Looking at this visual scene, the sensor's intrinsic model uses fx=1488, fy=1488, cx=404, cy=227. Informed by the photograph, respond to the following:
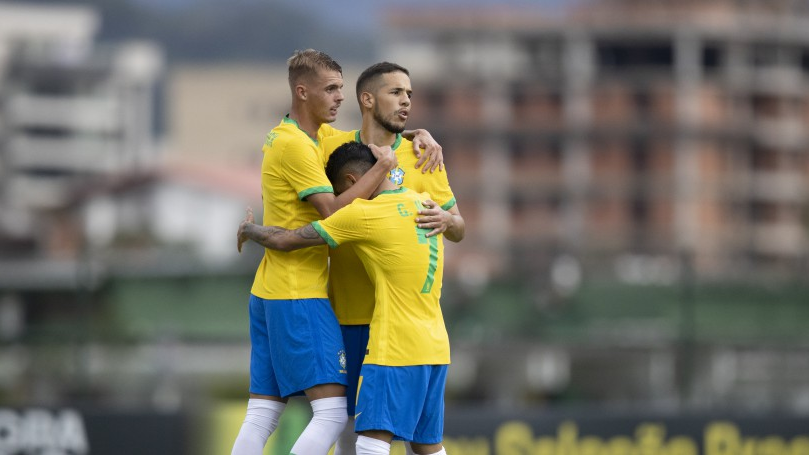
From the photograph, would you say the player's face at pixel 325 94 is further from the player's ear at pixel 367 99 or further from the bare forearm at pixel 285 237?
the bare forearm at pixel 285 237

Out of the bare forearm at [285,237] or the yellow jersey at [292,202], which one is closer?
the bare forearm at [285,237]

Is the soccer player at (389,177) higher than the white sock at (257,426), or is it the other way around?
the soccer player at (389,177)

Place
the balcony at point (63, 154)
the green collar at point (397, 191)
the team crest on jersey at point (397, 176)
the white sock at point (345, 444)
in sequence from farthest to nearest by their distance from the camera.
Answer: the balcony at point (63, 154) → the white sock at point (345, 444) → the team crest on jersey at point (397, 176) → the green collar at point (397, 191)

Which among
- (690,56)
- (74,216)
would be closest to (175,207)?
(74,216)

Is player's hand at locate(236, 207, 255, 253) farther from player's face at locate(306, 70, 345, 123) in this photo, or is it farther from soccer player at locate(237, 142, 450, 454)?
player's face at locate(306, 70, 345, 123)

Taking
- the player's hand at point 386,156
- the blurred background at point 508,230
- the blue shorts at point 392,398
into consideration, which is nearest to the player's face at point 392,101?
the player's hand at point 386,156

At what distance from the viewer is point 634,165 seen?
9200cm

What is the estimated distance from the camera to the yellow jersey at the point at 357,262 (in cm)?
713

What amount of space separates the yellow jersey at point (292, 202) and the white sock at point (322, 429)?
0.51m

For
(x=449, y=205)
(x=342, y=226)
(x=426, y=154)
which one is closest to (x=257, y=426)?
(x=342, y=226)

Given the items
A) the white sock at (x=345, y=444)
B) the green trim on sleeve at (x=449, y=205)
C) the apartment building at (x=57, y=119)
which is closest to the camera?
the green trim on sleeve at (x=449, y=205)

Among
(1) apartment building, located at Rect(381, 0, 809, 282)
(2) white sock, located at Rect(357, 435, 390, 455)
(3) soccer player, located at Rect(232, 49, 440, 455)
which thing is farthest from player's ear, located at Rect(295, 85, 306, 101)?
(1) apartment building, located at Rect(381, 0, 809, 282)

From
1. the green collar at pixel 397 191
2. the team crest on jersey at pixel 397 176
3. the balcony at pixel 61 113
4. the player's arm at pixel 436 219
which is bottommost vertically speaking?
the player's arm at pixel 436 219

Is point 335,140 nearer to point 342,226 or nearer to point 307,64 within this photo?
point 307,64
